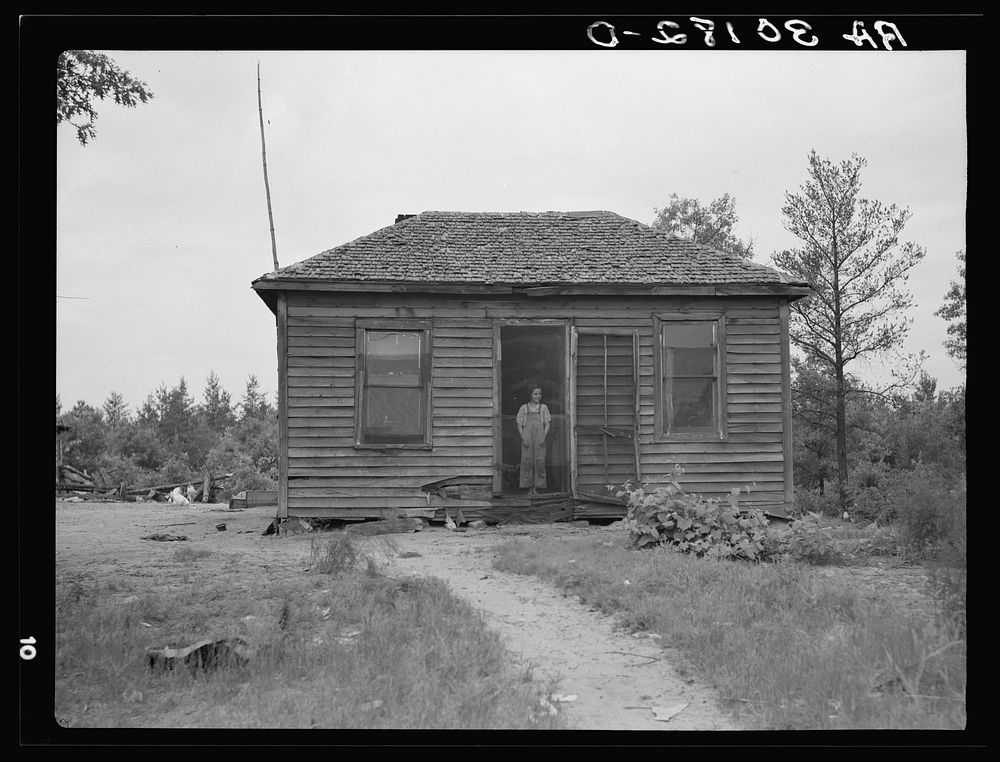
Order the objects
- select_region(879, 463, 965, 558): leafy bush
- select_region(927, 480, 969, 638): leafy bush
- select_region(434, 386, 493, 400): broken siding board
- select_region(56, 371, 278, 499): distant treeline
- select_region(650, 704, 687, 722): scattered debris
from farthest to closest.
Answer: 1. select_region(56, 371, 278, 499): distant treeline
2. select_region(434, 386, 493, 400): broken siding board
3. select_region(879, 463, 965, 558): leafy bush
4. select_region(927, 480, 969, 638): leafy bush
5. select_region(650, 704, 687, 722): scattered debris

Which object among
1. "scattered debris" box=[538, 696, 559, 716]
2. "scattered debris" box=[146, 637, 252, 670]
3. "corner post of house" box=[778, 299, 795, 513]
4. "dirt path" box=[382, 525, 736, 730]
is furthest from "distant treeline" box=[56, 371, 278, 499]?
"scattered debris" box=[538, 696, 559, 716]

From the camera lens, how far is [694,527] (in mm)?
8836

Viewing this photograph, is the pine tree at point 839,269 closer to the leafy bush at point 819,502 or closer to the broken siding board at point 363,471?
the leafy bush at point 819,502

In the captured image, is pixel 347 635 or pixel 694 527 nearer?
pixel 347 635

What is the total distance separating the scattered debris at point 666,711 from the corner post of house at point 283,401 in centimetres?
863

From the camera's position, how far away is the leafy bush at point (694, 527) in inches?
328

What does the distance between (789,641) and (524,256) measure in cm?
907

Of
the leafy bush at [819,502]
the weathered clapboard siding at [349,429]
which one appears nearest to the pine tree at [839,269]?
the leafy bush at [819,502]

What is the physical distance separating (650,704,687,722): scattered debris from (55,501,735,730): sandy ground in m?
0.02

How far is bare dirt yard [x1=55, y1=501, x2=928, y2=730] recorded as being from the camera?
446 cm

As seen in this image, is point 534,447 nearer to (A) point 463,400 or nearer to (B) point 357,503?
(A) point 463,400

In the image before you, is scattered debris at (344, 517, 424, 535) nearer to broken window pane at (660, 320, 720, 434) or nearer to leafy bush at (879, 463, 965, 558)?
broken window pane at (660, 320, 720, 434)

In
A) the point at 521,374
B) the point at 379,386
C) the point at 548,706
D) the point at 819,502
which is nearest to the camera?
the point at 548,706

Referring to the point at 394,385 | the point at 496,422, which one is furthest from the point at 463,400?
the point at 394,385
